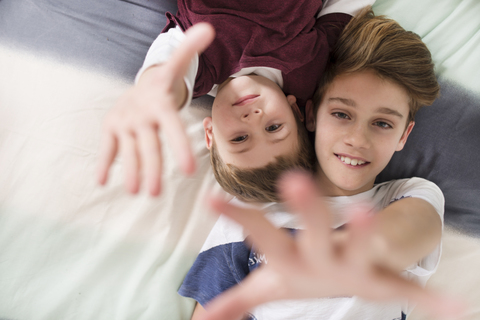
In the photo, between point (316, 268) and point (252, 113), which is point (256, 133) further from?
point (316, 268)

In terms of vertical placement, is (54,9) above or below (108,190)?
above

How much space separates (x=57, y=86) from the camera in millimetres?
1023

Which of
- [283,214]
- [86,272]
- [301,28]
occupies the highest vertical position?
[301,28]

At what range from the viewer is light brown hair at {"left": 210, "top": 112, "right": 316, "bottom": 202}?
90cm

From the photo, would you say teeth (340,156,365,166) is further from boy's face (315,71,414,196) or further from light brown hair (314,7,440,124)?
light brown hair (314,7,440,124)

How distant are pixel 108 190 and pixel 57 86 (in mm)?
354

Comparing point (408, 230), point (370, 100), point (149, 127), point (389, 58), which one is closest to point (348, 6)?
point (389, 58)

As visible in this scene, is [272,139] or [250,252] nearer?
[272,139]

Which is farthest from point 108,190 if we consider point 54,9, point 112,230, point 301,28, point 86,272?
point 301,28

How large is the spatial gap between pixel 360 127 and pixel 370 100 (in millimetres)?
73

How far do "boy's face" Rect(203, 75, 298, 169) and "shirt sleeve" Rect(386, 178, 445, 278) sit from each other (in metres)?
0.31

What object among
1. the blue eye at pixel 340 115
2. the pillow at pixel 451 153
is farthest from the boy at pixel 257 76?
the pillow at pixel 451 153

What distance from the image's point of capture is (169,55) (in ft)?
2.47

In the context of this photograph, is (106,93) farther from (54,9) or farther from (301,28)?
(301,28)
